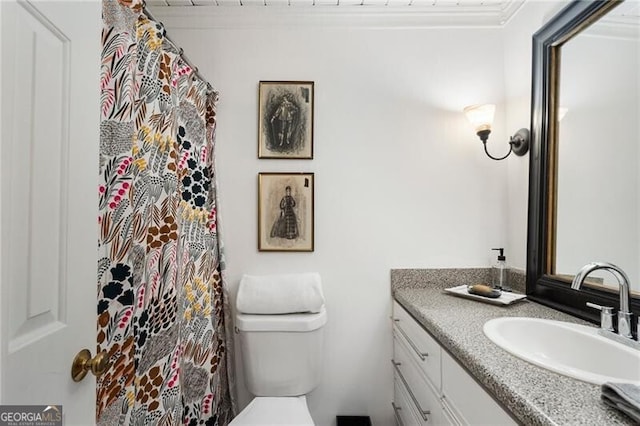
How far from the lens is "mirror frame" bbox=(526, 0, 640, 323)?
4.10 ft

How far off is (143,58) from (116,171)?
0.40 metres

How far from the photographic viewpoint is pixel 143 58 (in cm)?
99

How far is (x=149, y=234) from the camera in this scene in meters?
0.99

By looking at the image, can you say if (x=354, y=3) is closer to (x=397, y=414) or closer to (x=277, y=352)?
(x=277, y=352)

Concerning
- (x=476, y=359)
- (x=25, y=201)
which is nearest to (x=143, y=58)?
(x=25, y=201)

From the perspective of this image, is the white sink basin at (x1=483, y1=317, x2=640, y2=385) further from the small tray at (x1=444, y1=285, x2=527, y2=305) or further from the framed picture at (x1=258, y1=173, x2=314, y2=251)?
the framed picture at (x1=258, y1=173, x2=314, y2=251)

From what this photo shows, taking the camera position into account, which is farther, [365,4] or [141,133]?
[365,4]

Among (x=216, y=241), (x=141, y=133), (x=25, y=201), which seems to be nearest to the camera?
(x=25, y=201)

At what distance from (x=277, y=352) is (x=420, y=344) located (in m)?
0.67

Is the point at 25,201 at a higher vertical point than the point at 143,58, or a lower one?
lower

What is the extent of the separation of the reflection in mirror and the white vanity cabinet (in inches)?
25.9

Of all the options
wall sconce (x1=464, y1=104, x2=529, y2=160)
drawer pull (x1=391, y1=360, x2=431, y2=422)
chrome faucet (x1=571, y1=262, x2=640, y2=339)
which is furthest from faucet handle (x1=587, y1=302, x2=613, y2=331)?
wall sconce (x1=464, y1=104, x2=529, y2=160)

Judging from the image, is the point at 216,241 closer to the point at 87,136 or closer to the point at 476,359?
the point at 87,136

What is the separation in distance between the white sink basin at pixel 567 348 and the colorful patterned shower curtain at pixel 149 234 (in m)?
1.11
